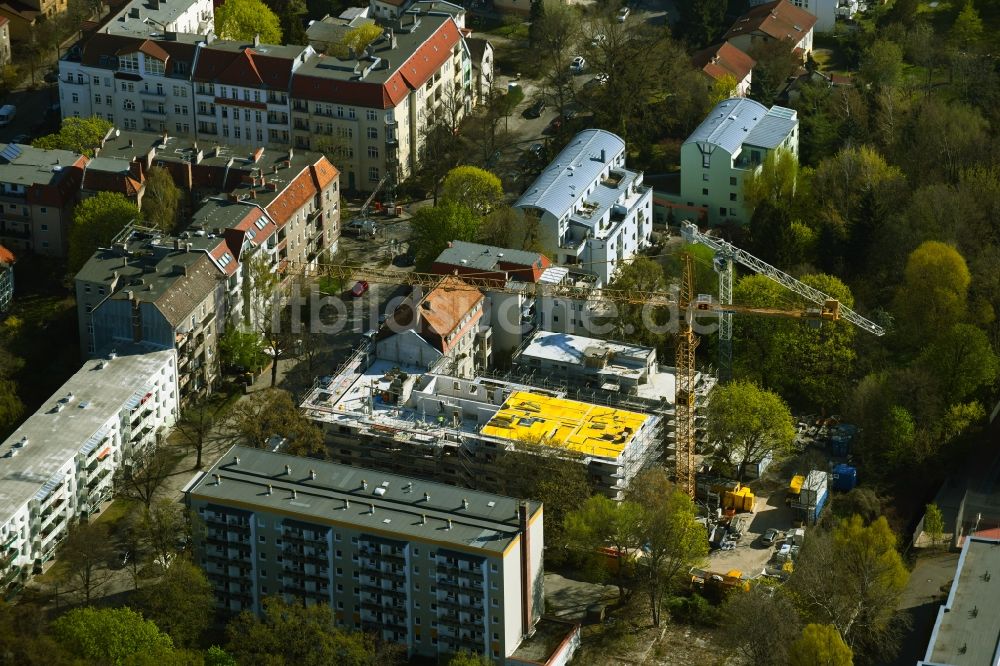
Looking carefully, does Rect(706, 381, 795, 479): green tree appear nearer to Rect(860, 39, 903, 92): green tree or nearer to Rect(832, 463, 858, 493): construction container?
Rect(832, 463, 858, 493): construction container

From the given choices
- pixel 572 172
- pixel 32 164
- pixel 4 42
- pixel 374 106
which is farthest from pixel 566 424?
pixel 4 42

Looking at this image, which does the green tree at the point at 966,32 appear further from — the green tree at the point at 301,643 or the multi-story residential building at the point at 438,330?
the green tree at the point at 301,643

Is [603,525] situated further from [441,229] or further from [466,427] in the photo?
[441,229]

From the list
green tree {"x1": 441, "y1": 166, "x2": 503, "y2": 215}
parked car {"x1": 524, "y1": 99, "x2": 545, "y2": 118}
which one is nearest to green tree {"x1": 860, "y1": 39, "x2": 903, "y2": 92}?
parked car {"x1": 524, "y1": 99, "x2": 545, "y2": 118}

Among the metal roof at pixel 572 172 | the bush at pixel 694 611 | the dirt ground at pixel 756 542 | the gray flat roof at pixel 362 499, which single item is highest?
the metal roof at pixel 572 172

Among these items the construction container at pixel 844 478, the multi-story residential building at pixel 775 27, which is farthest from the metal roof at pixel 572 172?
the construction container at pixel 844 478

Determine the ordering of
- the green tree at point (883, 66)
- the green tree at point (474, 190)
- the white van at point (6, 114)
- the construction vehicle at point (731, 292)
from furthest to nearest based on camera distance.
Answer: the green tree at point (883, 66)
the white van at point (6, 114)
the green tree at point (474, 190)
the construction vehicle at point (731, 292)
